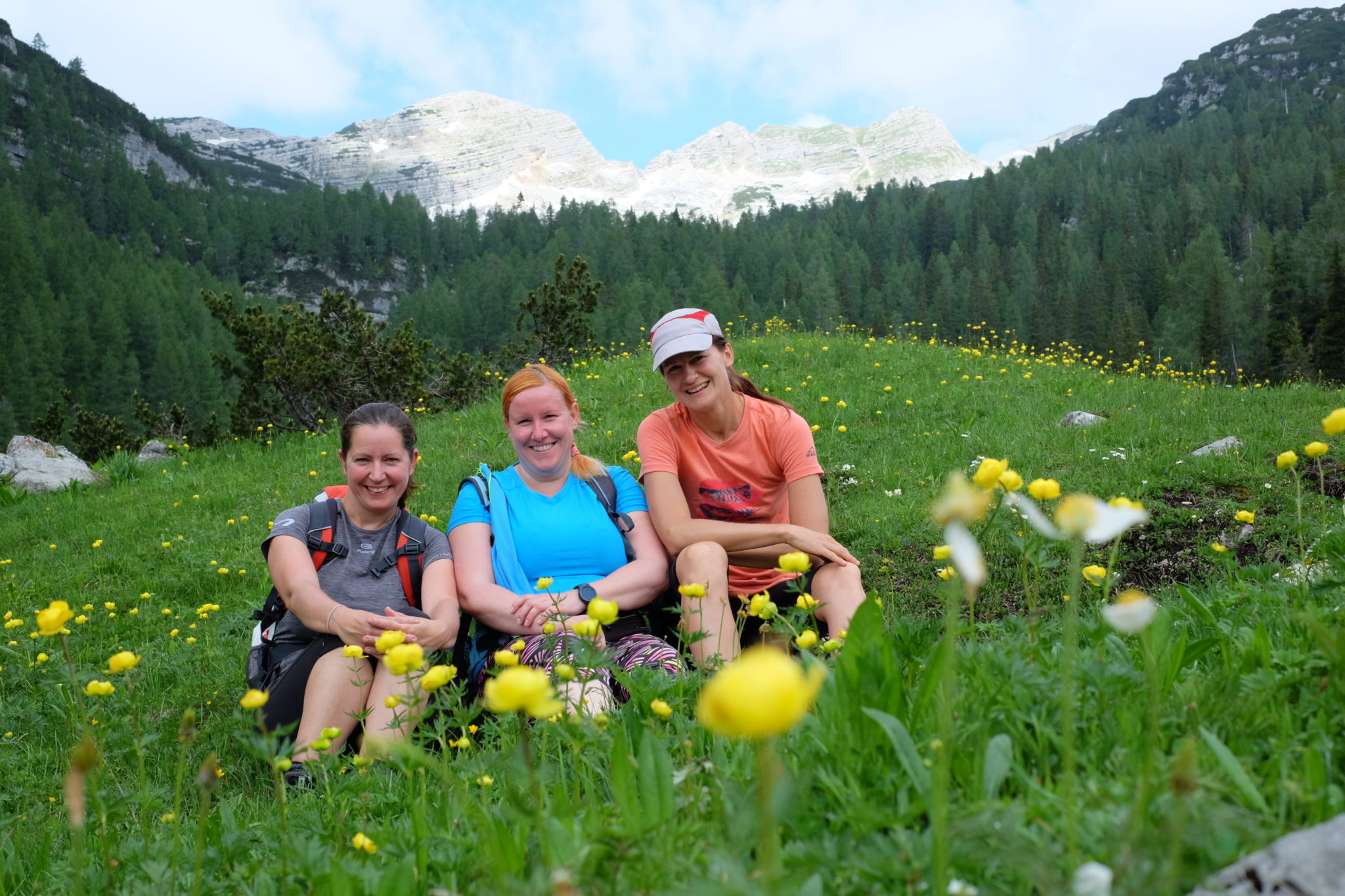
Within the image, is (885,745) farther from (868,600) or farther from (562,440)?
(562,440)

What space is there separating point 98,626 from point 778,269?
101 m

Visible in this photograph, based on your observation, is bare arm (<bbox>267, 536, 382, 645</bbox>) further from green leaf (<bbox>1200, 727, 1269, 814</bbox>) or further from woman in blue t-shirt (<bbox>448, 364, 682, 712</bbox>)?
green leaf (<bbox>1200, 727, 1269, 814</bbox>)

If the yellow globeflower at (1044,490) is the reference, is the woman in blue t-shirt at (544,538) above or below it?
below

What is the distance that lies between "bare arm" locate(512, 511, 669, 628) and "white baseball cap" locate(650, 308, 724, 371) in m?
0.78

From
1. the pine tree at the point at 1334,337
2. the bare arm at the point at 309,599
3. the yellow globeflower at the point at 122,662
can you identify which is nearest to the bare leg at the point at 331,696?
the bare arm at the point at 309,599

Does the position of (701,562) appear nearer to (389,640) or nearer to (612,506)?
(612,506)

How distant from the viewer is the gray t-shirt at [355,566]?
3.50 m

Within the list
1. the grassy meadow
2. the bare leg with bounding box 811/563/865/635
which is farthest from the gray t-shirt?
the bare leg with bounding box 811/563/865/635

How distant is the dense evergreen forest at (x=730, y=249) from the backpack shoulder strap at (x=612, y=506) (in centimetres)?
4702

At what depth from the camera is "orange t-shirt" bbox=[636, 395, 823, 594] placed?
3748 mm

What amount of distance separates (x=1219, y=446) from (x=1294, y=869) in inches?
258

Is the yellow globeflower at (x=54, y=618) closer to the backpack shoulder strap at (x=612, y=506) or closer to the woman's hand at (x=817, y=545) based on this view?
the backpack shoulder strap at (x=612, y=506)

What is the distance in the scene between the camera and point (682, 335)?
358cm

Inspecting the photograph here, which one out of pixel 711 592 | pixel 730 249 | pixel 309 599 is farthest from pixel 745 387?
pixel 730 249
